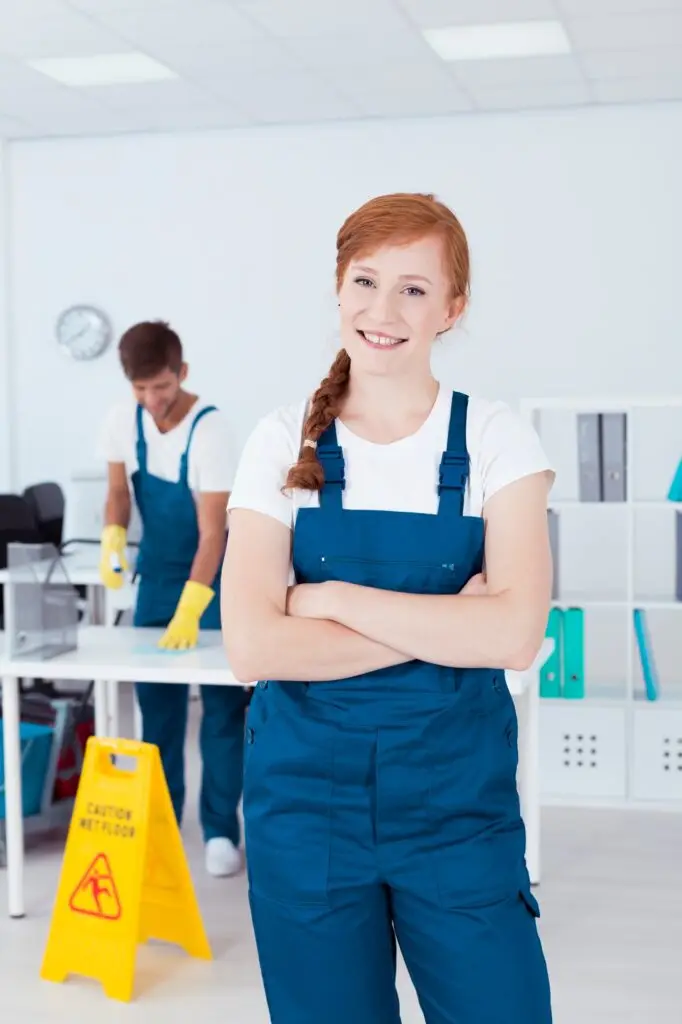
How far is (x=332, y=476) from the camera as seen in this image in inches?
57.8

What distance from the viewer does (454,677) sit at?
147cm

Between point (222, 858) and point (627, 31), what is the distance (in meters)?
3.75

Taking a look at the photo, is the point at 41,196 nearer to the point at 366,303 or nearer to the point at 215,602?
the point at 215,602

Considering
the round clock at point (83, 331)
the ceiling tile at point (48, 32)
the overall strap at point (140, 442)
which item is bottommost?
the overall strap at point (140, 442)

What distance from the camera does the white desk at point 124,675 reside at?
10.1ft

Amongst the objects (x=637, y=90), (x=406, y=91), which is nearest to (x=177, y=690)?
(x=406, y=91)

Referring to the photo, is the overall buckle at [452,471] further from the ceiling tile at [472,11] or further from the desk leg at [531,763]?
the ceiling tile at [472,11]

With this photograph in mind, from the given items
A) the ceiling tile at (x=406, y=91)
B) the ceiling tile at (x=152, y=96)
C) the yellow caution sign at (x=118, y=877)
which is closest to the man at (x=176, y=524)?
the yellow caution sign at (x=118, y=877)

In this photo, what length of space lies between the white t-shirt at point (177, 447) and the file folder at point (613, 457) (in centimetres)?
146

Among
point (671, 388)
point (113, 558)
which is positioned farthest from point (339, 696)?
point (671, 388)

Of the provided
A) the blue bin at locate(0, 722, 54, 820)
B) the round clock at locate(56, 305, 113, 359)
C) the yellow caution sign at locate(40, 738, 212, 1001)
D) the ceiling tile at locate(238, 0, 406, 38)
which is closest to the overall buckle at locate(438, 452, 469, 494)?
the yellow caution sign at locate(40, 738, 212, 1001)

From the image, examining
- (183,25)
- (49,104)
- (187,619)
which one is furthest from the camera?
(49,104)

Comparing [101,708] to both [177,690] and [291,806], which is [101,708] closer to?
[177,690]

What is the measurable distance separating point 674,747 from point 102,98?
168 inches
